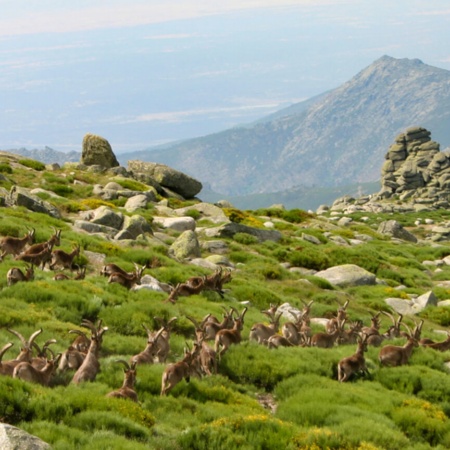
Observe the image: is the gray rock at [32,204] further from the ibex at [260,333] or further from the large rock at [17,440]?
the large rock at [17,440]

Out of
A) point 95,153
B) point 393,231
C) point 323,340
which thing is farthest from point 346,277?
point 95,153

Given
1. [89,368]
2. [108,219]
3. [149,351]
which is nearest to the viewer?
[89,368]

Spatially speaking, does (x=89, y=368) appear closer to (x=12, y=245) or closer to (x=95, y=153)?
(x=12, y=245)

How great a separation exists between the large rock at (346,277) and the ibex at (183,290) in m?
13.1

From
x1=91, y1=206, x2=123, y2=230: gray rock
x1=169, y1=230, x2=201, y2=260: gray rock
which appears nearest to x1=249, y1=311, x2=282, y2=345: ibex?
x1=169, y1=230, x2=201, y2=260: gray rock

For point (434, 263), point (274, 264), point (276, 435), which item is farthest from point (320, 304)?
point (434, 263)

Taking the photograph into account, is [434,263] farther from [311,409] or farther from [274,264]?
[311,409]

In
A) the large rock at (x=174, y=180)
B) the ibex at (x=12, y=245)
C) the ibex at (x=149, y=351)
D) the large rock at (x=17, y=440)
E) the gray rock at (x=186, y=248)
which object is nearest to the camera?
the large rock at (x=17, y=440)

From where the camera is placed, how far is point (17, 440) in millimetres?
8430

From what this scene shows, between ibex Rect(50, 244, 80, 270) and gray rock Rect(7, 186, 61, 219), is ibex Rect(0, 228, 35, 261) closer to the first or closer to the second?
ibex Rect(50, 244, 80, 270)

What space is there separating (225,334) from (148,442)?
5.87 m

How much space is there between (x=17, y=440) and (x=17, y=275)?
461 inches

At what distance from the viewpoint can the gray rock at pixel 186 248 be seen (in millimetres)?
32281

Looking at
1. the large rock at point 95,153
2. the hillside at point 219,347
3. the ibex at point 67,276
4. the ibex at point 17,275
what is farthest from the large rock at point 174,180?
the ibex at point 17,275
